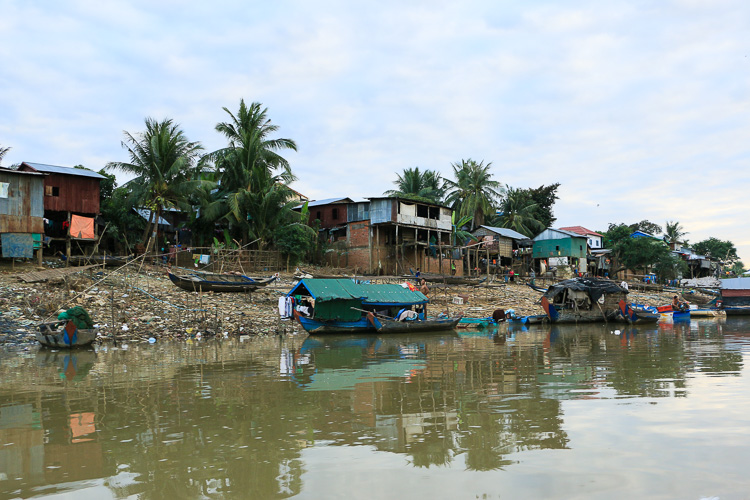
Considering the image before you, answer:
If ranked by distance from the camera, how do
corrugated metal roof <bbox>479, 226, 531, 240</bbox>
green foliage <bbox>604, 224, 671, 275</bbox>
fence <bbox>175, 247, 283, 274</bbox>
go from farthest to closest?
green foliage <bbox>604, 224, 671, 275</bbox> < corrugated metal roof <bbox>479, 226, 531, 240</bbox> < fence <bbox>175, 247, 283, 274</bbox>

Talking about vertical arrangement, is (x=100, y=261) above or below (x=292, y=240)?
below

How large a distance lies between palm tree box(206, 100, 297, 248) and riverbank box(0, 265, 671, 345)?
5.89 m

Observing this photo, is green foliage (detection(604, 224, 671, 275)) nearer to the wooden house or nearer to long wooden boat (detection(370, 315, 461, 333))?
the wooden house

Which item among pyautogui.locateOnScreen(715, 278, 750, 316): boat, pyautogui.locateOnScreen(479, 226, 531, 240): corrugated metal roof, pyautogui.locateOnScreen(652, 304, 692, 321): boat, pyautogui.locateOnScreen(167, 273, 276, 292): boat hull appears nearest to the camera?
pyautogui.locateOnScreen(167, 273, 276, 292): boat hull

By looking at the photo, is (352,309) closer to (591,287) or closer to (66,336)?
(66,336)

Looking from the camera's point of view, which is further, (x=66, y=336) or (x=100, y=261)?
(x=100, y=261)

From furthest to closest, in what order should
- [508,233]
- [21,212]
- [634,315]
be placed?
[508,233] < [634,315] < [21,212]

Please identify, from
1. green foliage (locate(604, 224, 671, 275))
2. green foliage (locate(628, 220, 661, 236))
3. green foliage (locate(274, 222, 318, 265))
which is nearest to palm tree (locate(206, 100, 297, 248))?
green foliage (locate(274, 222, 318, 265))

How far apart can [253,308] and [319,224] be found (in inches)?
593

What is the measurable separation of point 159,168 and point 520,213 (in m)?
34.6

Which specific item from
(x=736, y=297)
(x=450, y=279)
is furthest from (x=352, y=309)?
(x=736, y=297)

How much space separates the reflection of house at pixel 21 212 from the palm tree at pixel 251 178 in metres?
8.97

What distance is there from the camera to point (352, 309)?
23219mm

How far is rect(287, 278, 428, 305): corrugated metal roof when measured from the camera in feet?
72.9
